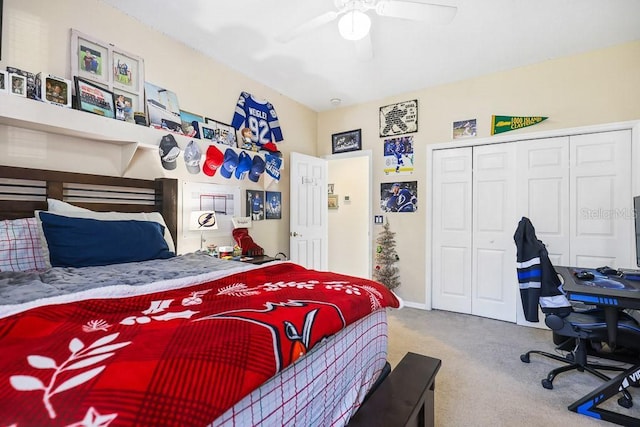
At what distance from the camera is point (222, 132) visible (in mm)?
3244

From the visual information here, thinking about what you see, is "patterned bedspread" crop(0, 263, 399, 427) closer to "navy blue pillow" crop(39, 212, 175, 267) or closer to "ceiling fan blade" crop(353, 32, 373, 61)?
"navy blue pillow" crop(39, 212, 175, 267)

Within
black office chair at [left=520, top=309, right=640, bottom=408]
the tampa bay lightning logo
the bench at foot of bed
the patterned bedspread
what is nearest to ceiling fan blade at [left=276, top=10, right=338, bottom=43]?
the tampa bay lightning logo

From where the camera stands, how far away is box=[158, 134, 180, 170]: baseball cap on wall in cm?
261

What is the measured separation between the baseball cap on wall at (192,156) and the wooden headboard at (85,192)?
0.97 ft

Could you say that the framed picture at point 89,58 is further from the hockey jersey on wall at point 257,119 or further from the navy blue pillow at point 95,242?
the hockey jersey on wall at point 257,119

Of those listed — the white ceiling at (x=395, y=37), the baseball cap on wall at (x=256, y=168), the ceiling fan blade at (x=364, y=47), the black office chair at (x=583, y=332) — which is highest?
the white ceiling at (x=395, y=37)

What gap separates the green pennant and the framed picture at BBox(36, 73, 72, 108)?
12.7 feet

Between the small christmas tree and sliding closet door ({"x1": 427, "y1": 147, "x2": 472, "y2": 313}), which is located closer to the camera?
sliding closet door ({"x1": 427, "y1": 147, "x2": 472, "y2": 313})

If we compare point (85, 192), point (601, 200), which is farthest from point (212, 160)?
point (601, 200)

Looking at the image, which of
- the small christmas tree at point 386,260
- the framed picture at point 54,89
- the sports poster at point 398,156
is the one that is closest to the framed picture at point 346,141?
the sports poster at point 398,156

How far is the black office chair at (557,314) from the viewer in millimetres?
1915

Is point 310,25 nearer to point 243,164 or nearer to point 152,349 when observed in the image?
point 243,164

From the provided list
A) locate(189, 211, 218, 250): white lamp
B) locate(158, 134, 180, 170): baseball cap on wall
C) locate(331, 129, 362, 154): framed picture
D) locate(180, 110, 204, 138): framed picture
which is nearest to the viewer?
locate(158, 134, 180, 170): baseball cap on wall

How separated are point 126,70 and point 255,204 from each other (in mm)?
1747
